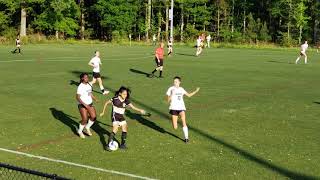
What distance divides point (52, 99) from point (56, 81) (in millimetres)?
6105

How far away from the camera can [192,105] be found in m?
20.1

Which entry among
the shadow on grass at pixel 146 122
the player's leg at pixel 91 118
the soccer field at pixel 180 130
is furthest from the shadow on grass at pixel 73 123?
the shadow on grass at pixel 146 122

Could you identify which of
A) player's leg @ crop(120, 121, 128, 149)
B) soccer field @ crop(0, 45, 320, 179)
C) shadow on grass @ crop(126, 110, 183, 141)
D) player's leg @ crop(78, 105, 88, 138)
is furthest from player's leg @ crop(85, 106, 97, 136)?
shadow on grass @ crop(126, 110, 183, 141)

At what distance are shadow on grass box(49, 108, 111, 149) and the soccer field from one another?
3cm

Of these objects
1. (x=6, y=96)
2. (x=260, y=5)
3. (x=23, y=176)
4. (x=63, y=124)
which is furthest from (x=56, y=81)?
(x=260, y=5)

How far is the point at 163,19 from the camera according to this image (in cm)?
9431

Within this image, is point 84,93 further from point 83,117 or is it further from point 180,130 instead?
point 180,130

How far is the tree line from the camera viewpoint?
81562mm

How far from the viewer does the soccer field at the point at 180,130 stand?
1172 centimetres

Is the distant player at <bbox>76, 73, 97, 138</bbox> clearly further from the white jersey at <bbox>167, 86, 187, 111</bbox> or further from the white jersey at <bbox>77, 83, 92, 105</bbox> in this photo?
the white jersey at <bbox>167, 86, 187, 111</bbox>

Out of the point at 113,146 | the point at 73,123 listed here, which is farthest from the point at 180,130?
the point at 73,123

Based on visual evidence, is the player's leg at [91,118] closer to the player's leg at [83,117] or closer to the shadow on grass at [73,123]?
the player's leg at [83,117]

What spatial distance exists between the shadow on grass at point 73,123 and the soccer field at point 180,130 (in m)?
0.03

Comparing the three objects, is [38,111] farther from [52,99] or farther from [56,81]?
[56,81]
